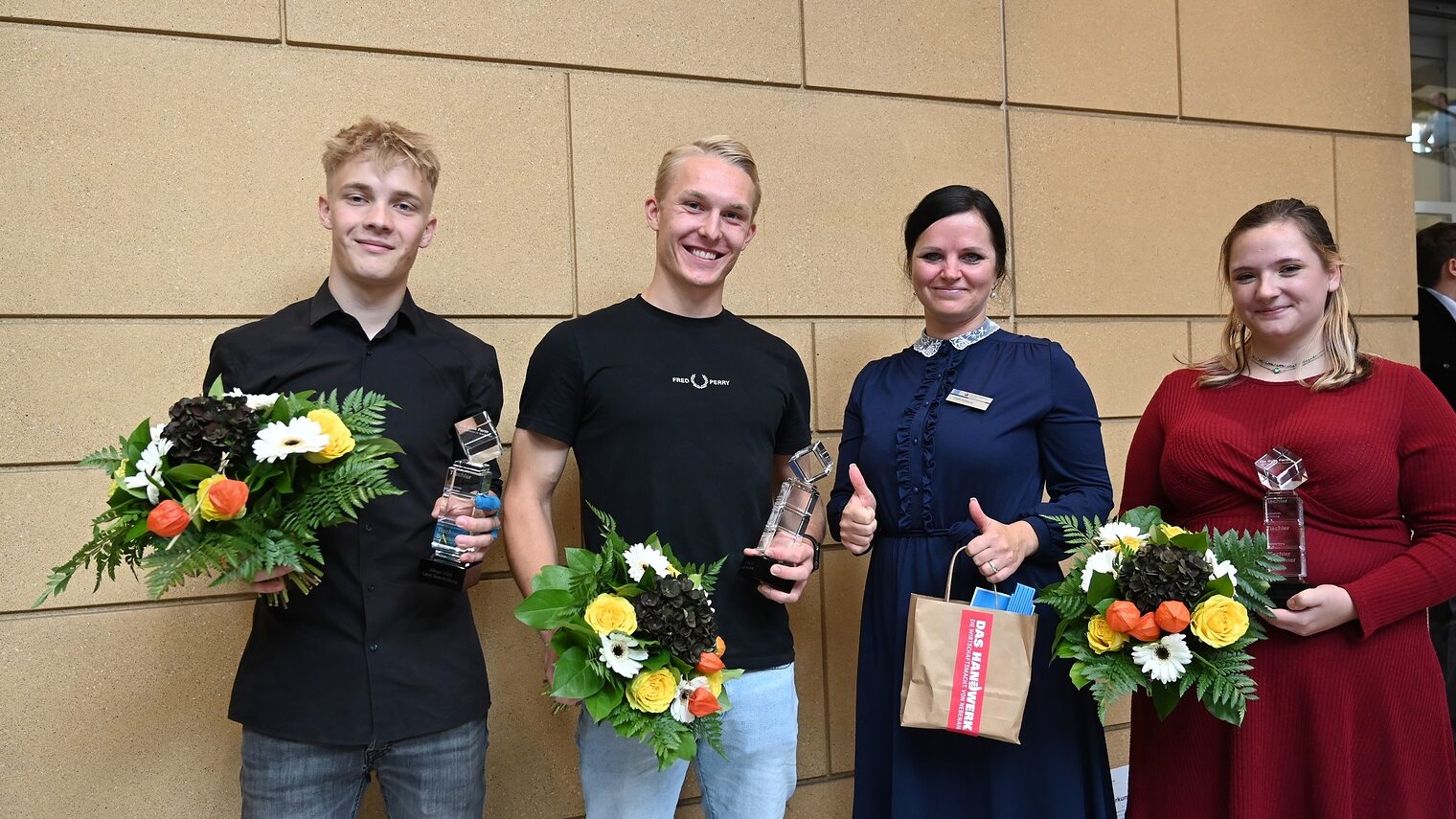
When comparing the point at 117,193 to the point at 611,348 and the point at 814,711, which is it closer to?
the point at 611,348

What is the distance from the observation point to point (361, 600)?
6.52 ft

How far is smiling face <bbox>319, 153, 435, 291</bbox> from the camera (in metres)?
2.03

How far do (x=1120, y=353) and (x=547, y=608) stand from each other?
2.58 meters

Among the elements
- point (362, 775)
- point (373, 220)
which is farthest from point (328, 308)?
point (362, 775)

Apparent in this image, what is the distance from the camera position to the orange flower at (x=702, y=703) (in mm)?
1688

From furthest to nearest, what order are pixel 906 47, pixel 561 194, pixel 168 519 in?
1. pixel 906 47
2. pixel 561 194
3. pixel 168 519

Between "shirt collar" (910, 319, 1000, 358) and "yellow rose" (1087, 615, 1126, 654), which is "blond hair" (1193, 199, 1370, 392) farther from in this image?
"yellow rose" (1087, 615, 1126, 654)

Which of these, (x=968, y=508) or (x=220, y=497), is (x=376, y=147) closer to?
(x=220, y=497)

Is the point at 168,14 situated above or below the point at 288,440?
above

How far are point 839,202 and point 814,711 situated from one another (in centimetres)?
161

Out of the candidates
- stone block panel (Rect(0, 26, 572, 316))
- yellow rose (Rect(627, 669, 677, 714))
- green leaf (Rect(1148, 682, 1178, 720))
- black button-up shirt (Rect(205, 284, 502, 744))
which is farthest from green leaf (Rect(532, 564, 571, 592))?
stone block panel (Rect(0, 26, 572, 316))

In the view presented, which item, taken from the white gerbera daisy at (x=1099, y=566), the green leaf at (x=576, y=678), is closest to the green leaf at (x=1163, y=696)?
the white gerbera daisy at (x=1099, y=566)

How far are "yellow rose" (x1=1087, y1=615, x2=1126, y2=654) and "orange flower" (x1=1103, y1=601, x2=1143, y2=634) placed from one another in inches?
0.9

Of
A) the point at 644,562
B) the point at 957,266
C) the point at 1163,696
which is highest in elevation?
the point at 957,266
